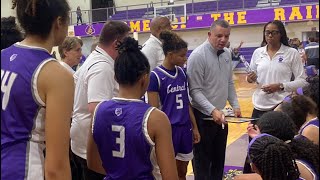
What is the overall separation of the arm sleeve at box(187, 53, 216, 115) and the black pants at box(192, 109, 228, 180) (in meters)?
0.17

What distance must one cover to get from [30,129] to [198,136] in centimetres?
211

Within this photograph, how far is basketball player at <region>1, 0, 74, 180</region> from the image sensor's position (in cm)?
126

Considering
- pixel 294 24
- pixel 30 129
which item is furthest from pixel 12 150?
pixel 294 24

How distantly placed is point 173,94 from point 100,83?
0.87 m

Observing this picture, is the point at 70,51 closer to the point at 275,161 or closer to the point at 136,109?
the point at 136,109

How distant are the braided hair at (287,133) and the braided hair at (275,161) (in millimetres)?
103

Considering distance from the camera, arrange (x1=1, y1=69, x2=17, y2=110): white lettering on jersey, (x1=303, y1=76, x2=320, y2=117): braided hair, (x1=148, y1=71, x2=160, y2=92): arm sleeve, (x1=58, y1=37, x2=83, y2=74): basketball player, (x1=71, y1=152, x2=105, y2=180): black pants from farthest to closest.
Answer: (x1=58, y1=37, x2=83, y2=74): basketball player → (x1=148, y1=71, x2=160, y2=92): arm sleeve → (x1=71, y1=152, x2=105, y2=180): black pants → (x1=1, y1=69, x2=17, y2=110): white lettering on jersey → (x1=303, y1=76, x2=320, y2=117): braided hair

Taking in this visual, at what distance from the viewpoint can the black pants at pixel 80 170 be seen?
7.63 ft

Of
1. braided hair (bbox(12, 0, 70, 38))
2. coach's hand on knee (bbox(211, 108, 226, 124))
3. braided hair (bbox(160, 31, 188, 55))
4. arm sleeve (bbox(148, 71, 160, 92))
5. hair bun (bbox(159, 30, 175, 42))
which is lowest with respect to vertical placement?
coach's hand on knee (bbox(211, 108, 226, 124))

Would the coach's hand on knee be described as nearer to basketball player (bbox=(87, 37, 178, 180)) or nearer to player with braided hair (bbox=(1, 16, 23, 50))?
basketball player (bbox=(87, 37, 178, 180))

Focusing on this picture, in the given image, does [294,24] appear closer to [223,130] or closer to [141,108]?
[223,130]

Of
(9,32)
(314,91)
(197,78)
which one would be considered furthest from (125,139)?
(197,78)

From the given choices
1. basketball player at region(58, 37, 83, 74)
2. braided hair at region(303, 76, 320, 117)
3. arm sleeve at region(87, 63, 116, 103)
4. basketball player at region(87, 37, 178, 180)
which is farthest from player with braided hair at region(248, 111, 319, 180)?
basketball player at region(58, 37, 83, 74)

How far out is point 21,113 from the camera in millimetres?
1286
